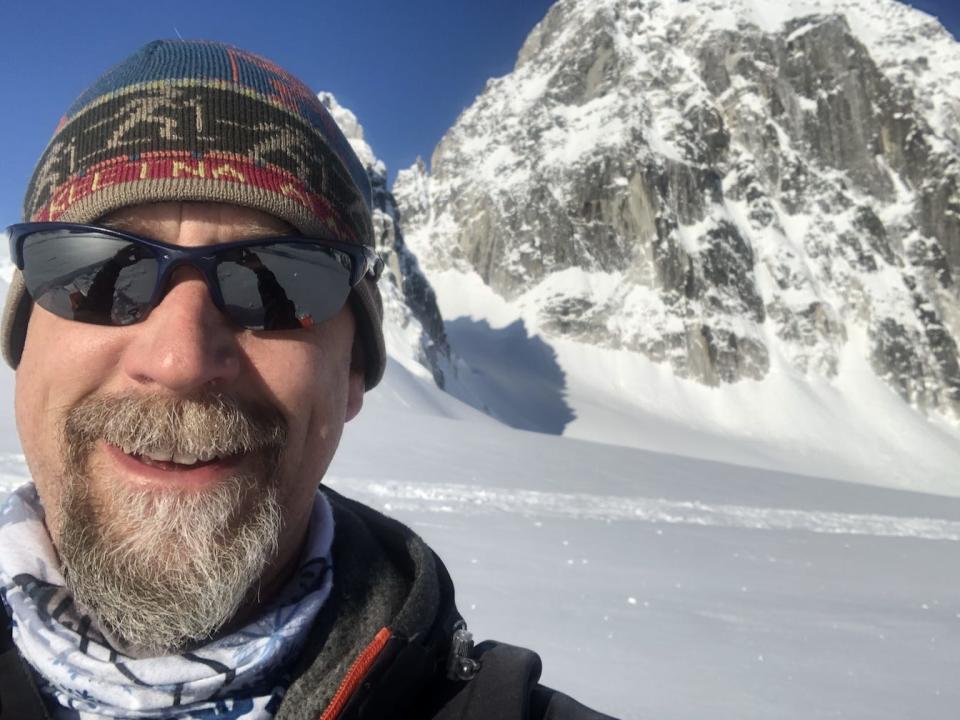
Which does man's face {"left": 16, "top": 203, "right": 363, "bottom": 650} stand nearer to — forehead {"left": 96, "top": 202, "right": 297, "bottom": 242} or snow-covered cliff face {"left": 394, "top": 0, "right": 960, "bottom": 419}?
forehead {"left": 96, "top": 202, "right": 297, "bottom": 242}

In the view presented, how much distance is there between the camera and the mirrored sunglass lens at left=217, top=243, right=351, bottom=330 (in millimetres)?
1374

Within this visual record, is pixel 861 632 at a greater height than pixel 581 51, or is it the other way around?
pixel 581 51

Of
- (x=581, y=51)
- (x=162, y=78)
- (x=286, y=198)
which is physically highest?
(x=581, y=51)

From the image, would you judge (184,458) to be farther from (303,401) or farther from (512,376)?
(512,376)

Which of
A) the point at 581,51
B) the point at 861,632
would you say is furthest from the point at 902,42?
the point at 861,632

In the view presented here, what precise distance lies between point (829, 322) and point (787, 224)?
13268 mm

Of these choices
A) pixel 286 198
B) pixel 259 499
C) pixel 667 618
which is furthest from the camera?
pixel 667 618

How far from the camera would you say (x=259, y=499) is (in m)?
1.29

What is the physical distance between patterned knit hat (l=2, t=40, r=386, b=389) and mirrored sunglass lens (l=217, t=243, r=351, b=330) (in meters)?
0.08

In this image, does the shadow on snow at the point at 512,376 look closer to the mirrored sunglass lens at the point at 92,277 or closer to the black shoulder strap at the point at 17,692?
the mirrored sunglass lens at the point at 92,277

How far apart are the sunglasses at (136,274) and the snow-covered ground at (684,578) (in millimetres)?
2840

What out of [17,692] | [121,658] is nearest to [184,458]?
[121,658]

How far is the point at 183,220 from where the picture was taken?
138 centimetres

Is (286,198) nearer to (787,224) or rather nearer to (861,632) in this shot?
(861,632)
